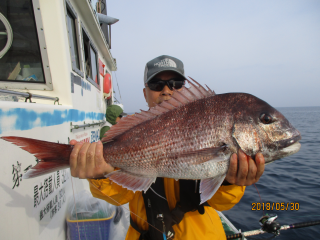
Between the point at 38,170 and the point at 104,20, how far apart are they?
367 inches

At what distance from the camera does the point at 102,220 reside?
2.65m

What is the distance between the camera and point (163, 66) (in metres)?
2.52

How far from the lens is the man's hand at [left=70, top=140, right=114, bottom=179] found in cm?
161

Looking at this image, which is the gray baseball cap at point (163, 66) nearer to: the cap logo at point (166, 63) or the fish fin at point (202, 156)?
the cap logo at point (166, 63)

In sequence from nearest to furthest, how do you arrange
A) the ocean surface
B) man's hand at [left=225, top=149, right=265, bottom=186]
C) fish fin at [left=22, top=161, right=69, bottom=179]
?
1. fish fin at [left=22, top=161, right=69, bottom=179]
2. man's hand at [left=225, top=149, right=265, bottom=186]
3. the ocean surface

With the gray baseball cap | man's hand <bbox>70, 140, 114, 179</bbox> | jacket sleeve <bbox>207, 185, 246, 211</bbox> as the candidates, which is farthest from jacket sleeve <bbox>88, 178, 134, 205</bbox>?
the gray baseball cap

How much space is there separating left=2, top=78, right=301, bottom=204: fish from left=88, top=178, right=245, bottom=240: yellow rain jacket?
335 mm

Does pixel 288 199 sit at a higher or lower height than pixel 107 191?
lower

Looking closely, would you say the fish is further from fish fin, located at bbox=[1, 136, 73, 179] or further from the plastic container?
the plastic container

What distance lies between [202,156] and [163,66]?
59.8 inches

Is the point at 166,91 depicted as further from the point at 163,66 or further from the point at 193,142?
the point at 193,142

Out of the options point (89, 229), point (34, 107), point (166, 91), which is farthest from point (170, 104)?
point (89, 229)

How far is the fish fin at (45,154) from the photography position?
4.58 ft

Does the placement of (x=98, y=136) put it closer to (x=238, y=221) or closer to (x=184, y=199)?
(x=184, y=199)
